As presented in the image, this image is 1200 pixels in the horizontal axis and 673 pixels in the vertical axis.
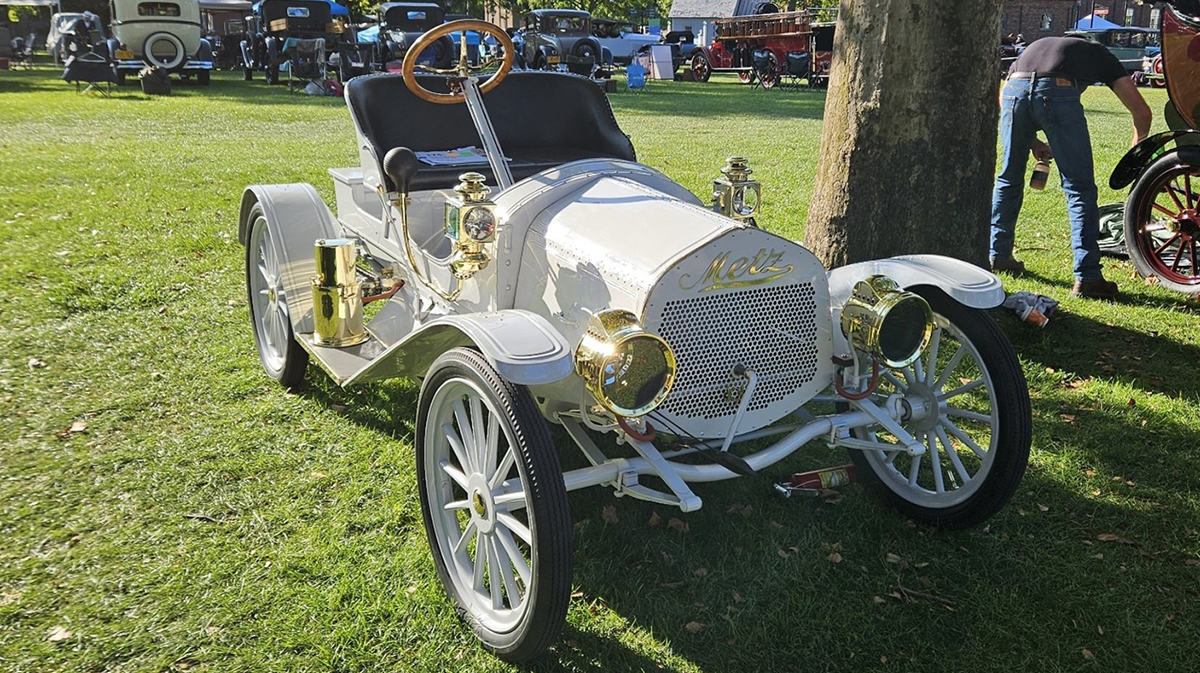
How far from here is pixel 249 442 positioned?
4117 mm

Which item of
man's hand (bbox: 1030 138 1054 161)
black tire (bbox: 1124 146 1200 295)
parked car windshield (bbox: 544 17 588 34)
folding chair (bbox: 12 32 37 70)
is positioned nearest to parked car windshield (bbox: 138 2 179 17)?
folding chair (bbox: 12 32 37 70)

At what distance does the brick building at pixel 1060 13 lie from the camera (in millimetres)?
56312

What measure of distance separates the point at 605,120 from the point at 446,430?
235cm

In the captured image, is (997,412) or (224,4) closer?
(997,412)

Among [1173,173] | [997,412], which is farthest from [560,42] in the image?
[997,412]

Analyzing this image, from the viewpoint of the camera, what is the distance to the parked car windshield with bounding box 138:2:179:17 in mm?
21766

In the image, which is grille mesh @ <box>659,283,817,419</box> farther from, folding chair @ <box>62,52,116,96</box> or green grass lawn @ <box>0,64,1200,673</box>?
folding chair @ <box>62,52,116,96</box>

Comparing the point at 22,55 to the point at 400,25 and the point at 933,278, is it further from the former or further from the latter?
Answer: the point at 933,278

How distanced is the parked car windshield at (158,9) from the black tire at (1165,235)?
22353 mm

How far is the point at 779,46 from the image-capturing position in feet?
92.1

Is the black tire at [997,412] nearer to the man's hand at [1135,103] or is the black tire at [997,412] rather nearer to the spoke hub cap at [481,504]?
the spoke hub cap at [481,504]

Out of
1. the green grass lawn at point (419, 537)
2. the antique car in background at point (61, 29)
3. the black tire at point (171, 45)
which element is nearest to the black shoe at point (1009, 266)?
the green grass lawn at point (419, 537)

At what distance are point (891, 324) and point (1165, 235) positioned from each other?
181 inches

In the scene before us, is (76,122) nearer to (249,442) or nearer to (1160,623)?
(249,442)
